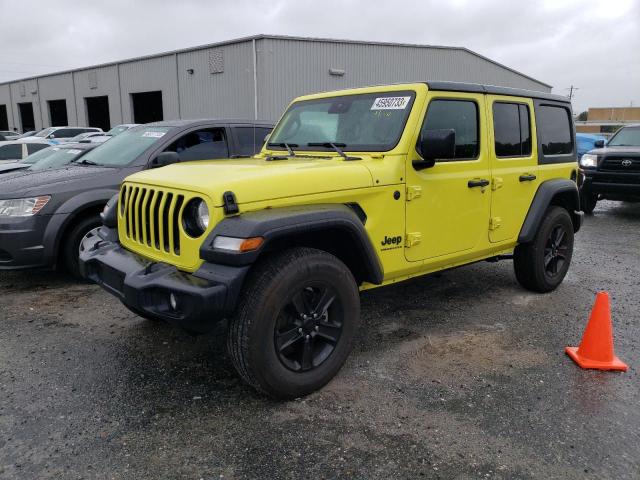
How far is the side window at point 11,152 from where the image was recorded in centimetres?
1041

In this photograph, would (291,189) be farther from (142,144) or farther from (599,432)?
(142,144)

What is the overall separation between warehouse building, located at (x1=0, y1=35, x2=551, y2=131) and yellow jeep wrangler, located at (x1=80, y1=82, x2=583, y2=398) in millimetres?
17175

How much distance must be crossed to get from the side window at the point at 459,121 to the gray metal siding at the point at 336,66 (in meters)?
17.2

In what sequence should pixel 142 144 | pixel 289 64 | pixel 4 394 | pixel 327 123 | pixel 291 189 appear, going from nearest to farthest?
pixel 291 189 < pixel 4 394 < pixel 327 123 < pixel 142 144 < pixel 289 64

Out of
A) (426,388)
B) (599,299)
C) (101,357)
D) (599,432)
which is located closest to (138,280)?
(101,357)

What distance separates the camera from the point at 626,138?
10.9 meters

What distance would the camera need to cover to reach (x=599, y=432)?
2875mm

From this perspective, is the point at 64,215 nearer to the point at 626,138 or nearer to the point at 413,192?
the point at 413,192

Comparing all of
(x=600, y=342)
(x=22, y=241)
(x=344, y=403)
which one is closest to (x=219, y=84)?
(x=22, y=241)

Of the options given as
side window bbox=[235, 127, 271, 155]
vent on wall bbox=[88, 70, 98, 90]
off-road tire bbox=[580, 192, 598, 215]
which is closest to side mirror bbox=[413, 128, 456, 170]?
side window bbox=[235, 127, 271, 155]

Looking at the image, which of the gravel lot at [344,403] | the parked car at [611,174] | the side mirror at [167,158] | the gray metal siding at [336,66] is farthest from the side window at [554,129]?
the gray metal siding at [336,66]

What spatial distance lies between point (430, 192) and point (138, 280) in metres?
2.07

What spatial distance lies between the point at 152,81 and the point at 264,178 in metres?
26.6

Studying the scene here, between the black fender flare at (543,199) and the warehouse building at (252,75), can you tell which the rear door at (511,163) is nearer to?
the black fender flare at (543,199)
